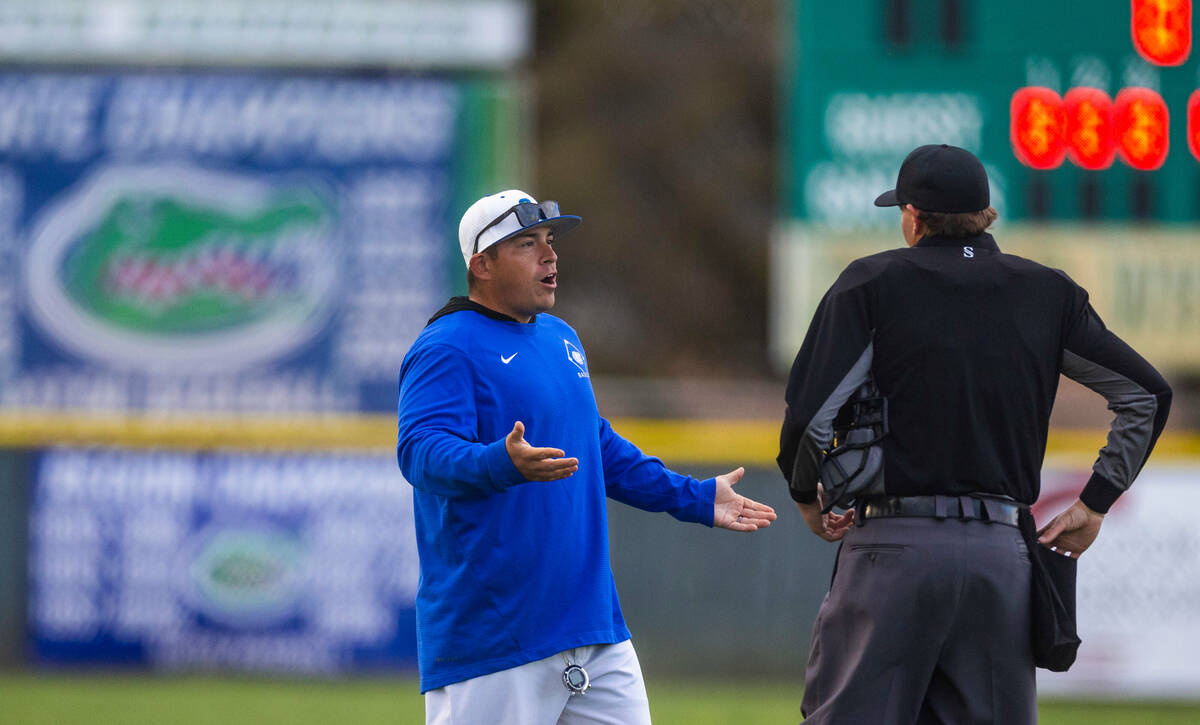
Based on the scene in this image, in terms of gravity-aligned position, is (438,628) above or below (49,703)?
above

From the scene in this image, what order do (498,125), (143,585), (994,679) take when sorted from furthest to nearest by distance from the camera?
(498,125) → (143,585) → (994,679)

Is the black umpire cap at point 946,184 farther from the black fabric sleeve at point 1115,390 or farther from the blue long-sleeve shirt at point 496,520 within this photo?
the blue long-sleeve shirt at point 496,520

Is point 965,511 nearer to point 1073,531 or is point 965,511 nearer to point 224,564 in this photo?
point 1073,531

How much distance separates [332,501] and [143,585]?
130cm

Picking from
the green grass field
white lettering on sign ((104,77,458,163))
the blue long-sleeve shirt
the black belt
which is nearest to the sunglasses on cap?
the blue long-sleeve shirt

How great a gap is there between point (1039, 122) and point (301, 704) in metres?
5.54

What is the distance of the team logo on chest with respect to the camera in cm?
427

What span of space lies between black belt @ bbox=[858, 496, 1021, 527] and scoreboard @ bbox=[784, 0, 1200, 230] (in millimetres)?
6529

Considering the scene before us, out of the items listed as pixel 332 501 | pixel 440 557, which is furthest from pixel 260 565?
pixel 440 557

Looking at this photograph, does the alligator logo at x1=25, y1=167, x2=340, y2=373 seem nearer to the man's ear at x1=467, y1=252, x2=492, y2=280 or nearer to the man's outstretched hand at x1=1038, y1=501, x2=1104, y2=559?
the man's ear at x1=467, y1=252, x2=492, y2=280

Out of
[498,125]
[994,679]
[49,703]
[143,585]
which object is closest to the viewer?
[994,679]

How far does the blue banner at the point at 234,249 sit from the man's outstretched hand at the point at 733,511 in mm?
7205

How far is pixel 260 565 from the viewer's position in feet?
34.7

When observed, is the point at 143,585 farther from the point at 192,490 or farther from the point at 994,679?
the point at 994,679
